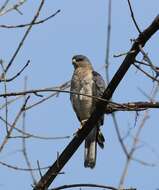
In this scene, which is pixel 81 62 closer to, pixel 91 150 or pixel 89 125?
pixel 91 150

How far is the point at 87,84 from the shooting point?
780cm

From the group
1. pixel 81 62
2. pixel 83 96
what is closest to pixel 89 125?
pixel 83 96

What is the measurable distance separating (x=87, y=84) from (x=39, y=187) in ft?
12.3

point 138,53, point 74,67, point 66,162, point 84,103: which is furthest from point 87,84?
point 138,53

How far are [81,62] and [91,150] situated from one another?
63.6 inches

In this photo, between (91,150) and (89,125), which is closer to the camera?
(89,125)

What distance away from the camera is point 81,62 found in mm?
8953

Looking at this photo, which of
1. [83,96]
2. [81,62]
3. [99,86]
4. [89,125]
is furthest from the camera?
[81,62]

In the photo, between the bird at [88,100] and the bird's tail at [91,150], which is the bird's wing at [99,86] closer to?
the bird at [88,100]

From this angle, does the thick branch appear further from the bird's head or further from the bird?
the bird's head

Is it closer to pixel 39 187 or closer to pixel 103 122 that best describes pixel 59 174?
pixel 39 187

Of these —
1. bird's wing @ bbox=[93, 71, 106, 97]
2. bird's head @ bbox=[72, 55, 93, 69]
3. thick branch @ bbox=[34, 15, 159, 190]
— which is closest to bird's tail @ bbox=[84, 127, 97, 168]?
bird's wing @ bbox=[93, 71, 106, 97]

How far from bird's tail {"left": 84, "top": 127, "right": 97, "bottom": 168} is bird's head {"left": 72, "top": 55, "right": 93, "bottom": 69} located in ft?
3.99

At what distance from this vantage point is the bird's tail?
7.46 meters
